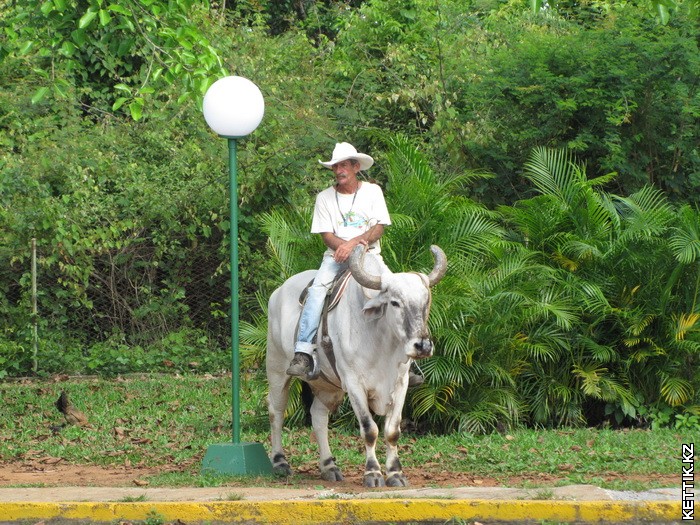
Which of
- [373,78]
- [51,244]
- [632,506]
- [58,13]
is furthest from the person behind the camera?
[373,78]

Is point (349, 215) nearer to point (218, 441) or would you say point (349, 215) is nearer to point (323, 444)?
point (323, 444)

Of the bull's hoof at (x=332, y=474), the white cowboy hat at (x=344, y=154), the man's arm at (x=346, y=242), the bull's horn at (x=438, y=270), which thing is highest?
the white cowboy hat at (x=344, y=154)

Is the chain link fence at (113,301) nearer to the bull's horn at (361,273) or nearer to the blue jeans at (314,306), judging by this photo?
the blue jeans at (314,306)

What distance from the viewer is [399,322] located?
8.39 m

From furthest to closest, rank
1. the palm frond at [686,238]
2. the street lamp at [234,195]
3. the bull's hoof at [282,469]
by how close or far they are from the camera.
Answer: the palm frond at [686,238], the bull's hoof at [282,469], the street lamp at [234,195]

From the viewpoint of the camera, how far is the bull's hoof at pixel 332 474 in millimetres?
9180

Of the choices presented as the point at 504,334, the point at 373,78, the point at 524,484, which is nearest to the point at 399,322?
the point at 524,484

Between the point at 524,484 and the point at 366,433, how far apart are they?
4.05 feet

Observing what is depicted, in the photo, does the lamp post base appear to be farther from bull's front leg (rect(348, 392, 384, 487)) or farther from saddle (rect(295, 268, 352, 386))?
bull's front leg (rect(348, 392, 384, 487))

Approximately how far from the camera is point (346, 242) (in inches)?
361

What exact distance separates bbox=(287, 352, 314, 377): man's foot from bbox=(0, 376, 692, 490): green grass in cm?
86

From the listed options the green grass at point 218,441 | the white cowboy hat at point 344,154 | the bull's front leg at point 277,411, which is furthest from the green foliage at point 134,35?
the green grass at point 218,441

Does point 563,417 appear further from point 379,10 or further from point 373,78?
point 379,10

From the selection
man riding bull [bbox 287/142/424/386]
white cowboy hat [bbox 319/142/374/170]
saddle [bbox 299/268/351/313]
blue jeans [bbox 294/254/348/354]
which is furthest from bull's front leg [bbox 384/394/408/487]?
white cowboy hat [bbox 319/142/374/170]
